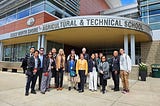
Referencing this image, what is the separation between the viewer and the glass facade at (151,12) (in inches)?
733

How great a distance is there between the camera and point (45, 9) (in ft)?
55.7

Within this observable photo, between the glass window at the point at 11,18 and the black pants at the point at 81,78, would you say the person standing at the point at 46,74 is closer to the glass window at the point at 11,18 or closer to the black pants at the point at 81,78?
the black pants at the point at 81,78

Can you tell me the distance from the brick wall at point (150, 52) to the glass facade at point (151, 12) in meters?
2.01

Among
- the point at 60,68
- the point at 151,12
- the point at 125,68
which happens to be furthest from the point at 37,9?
the point at 125,68

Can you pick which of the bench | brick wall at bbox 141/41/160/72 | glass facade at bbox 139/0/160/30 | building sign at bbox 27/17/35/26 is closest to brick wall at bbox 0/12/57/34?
building sign at bbox 27/17/35/26

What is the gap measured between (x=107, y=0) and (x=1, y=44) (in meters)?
32.0

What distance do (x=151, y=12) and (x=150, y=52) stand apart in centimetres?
519

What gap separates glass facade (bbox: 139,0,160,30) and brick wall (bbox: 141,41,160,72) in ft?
6.61

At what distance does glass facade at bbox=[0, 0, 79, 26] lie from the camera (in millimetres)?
17391

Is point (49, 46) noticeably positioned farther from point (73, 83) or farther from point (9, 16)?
point (73, 83)

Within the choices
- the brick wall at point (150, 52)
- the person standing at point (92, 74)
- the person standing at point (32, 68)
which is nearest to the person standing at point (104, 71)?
the person standing at point (92, 74)

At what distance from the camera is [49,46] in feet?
60.3

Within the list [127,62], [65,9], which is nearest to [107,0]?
[65,9]

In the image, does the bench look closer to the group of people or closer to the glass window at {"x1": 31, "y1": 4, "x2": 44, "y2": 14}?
the glass window at {"x1": 31, "y1": 4, "x2": 44, "y2": 14}
